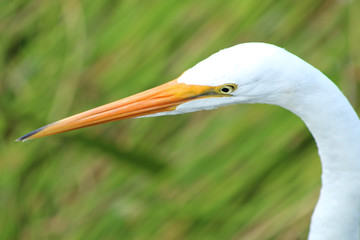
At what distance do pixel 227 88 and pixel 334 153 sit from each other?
0.75 feet

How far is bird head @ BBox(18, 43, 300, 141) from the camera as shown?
936mm

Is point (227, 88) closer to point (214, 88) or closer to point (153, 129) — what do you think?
point (214, 88)

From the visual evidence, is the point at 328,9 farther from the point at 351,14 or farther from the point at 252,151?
the point at 252,151

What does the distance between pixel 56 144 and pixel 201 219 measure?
0.61m

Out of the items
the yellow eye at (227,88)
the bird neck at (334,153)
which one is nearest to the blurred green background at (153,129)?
the bird neck at (334,153)

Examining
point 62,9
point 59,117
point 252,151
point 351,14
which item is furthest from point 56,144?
point 351,14

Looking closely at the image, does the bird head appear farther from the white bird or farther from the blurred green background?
the blurred green background

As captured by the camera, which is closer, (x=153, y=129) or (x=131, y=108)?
(x=131, y=108)

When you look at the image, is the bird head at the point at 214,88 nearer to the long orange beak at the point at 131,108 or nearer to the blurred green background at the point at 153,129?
the long orange beak at the point at 131,108

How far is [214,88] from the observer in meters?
0.99

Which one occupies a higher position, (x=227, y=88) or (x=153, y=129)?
(x=227, y=88)

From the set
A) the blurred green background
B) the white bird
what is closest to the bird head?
the white bird

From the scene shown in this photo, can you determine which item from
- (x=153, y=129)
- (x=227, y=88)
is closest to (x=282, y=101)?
(x=227, y=88)

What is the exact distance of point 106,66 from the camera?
1989 mm
